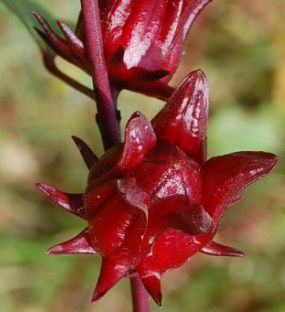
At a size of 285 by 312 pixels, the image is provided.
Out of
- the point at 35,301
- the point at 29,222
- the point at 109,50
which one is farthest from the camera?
the point at 29,222

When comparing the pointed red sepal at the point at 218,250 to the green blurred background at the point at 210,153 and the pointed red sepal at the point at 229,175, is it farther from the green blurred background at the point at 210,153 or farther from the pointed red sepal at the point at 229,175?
the green blurred background at the point at 210,153

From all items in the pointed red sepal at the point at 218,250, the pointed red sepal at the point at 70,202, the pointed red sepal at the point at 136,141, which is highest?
the pointed red sepal at the point at 136,141

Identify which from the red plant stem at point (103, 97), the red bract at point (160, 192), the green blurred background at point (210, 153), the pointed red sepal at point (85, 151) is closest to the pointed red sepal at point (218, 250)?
the red bract at point (160, 192)

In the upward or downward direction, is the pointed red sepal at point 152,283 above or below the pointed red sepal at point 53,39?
below

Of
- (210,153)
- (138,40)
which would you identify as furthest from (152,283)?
(210,153)

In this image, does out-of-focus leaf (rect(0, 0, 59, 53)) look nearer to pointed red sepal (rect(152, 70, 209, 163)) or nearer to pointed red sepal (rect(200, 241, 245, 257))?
pointed red sepal (rect(152, 70, 209, 163))

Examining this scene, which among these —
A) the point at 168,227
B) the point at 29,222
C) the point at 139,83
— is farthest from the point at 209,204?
the point at 29,222

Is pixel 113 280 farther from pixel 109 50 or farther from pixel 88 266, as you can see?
pixel 88 266

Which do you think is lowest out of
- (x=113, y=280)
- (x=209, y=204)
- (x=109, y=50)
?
(x=113, y=280)
